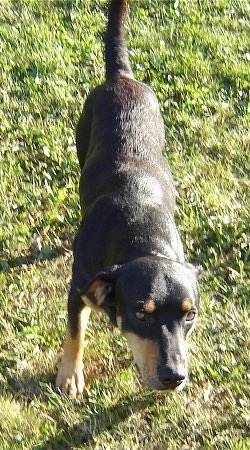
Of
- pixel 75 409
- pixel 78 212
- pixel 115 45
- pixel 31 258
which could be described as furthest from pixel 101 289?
pixel 115 45

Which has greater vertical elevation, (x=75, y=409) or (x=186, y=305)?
(x=186, y=305)

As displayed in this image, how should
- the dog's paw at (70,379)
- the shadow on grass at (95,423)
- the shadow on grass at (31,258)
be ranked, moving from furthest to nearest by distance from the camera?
the shadow on grass at (31,258) → the dog's paw at (70,379) → the shadow on grass at (95,423)

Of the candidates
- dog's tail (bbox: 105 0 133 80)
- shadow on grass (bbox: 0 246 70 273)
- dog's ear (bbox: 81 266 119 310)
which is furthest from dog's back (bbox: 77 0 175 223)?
dog's ear (bbox: 81 266 119 310)

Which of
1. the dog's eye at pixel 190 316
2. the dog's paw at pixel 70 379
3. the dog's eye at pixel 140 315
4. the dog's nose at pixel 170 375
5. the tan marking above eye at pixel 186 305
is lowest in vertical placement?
the dog's paw at pixel 70 379

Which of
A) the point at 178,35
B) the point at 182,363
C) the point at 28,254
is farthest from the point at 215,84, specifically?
the point at 182,363

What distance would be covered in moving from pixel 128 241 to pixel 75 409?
1.13 m

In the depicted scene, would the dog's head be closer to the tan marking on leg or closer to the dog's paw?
the tan marking on leg

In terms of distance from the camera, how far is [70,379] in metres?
4.75

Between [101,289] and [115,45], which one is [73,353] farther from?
[115,45]

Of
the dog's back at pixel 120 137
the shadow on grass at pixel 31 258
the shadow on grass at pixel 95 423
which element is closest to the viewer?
the shadow on grass at pixel 95 423

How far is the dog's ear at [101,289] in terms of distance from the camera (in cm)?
408

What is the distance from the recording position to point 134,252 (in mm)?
4367

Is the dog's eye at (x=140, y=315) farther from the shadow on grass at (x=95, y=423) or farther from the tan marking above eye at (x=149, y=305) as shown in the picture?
the shadow on grass at (x=95, y=423)

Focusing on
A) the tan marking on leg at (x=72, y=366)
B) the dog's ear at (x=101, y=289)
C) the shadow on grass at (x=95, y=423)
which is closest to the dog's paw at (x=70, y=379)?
the tan marking on leg at (x=72, y=366)
